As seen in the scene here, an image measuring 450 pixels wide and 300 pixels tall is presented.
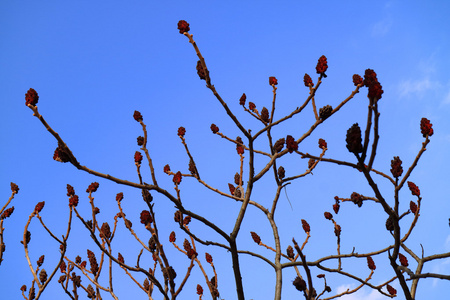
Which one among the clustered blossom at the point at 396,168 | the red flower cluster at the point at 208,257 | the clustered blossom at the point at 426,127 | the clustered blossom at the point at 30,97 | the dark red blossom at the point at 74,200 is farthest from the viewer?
the red flower cluster at the point at 208,257

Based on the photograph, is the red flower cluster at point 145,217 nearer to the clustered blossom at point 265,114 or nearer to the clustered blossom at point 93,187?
the clustered blossom at point 93,187

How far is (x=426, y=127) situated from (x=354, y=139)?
52.1 inches

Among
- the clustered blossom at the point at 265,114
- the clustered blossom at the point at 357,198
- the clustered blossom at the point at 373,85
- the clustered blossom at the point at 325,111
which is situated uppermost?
the clustered blossom at the point at 265,114

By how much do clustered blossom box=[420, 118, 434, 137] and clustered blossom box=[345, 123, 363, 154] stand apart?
126 centimetres

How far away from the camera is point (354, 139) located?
1839 mm

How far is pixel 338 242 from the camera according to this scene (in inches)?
178

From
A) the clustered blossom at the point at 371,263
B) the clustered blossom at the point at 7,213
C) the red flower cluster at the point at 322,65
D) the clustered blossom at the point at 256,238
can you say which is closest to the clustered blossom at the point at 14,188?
the clustered blossom at the point at 7,213

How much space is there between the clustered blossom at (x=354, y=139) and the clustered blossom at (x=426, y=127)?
1260mm

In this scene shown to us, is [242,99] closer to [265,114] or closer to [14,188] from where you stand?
[265,114]

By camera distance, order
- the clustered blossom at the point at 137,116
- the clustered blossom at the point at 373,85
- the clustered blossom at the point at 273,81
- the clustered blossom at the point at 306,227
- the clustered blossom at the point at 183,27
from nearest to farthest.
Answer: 1. the clustered blossom at the point at 373,85
2. the clustered blossom at the point at 183,27
3. the clustered blossom at the point at 137,116
4. the clustered blossom at the point at 273,81
5. the clustered blossom at the point at 306,227

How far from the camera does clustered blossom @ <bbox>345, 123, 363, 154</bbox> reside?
1832 millimetres

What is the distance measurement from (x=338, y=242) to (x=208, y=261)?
5.23 feet

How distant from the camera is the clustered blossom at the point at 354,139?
1.83 metres

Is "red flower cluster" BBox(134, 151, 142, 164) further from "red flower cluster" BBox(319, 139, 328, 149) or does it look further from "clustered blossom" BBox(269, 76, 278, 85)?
"red flower cluster" BBox(319, 139, 328, 149)
